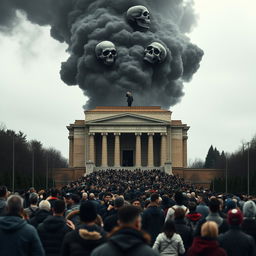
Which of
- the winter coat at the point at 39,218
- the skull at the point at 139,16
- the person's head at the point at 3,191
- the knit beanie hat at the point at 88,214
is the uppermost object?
the skull at the point at 139,16

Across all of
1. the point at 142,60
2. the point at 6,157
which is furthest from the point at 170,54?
the point at 6,157

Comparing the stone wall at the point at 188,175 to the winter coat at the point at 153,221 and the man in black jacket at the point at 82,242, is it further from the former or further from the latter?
the man in black jacket at the point at 82,242

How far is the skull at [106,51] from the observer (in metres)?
111

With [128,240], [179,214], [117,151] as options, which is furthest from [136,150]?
[128,240]

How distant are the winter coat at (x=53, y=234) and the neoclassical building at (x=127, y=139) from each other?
83.0 m

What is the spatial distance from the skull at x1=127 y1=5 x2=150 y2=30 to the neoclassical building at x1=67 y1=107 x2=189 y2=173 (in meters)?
19.6

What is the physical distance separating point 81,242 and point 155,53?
103 meters

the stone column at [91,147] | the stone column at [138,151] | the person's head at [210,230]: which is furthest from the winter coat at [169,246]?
the stone column at [91,147]

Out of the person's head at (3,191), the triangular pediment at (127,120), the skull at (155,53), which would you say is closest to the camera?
the person's head at (3,191)

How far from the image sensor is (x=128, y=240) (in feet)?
25.1

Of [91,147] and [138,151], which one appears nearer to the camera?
[138,151]

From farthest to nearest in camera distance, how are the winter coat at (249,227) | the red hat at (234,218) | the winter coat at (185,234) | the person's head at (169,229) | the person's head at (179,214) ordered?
the person's head at (179,214) < the winter coat at (185,234) < the winter coat at (249,227) < the person's head at (169,229) < the red hat at (234,218)

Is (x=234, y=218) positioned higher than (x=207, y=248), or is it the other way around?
(x=234, y=218)

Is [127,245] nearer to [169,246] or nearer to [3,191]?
[169,246]
